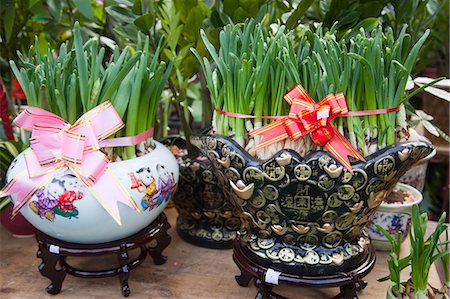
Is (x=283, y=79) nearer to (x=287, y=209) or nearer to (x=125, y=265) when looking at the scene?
(x=287, y=209)

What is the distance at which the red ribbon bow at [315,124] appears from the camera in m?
0.57

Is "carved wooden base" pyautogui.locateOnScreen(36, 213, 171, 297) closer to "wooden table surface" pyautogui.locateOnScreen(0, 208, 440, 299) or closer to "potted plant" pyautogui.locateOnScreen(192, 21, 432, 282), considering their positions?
"wooden table surface" pyautogui.locateOnScreen(0, 208, 440, 299)

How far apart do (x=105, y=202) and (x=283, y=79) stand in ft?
0.85

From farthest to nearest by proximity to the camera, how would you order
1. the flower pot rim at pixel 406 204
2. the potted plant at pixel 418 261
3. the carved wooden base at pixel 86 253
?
the flower pot rim at pixel 406 204
the carved wooden base at pixel 86 253
the potted plant at pixel 418 261

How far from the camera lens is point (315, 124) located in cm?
57

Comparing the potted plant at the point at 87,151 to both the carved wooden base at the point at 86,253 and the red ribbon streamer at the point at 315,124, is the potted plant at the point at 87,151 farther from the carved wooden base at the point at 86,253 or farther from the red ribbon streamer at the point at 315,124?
the red ribbon streamer at the point at 315,124

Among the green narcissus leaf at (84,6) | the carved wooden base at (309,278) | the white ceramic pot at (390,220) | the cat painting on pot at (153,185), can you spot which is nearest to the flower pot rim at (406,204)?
the white ceramic pot at (390,220)

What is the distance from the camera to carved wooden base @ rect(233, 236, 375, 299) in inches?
23.9

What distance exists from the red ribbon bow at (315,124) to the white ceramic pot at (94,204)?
0.53 ft

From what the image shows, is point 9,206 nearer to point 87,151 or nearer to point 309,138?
point 87,151

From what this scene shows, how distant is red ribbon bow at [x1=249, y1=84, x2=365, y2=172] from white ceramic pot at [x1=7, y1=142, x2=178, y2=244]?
0.16 meters

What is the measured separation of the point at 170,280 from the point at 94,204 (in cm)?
18

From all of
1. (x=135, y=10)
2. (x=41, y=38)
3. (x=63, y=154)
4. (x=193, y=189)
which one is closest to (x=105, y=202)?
(x=63, y=154)

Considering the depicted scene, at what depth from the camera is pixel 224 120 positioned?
63 cm
